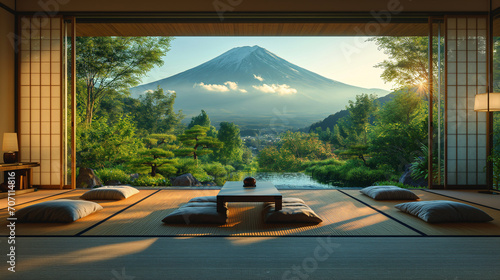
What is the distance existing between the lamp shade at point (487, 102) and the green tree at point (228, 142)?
8.58m

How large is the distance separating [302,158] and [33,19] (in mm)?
9229

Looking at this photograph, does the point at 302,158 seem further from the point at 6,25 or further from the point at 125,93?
the point at 6,25

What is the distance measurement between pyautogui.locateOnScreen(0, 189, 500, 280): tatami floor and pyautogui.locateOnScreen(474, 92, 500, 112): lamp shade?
1876 mm

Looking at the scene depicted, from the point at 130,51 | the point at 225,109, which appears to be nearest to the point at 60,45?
the point at 130,51

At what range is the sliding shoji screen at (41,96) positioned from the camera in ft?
16.0

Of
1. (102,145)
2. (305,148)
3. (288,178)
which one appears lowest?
(288,178)

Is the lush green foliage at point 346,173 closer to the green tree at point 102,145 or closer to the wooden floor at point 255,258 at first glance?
the green tree at point 102,145

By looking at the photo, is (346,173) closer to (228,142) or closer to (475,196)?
(228,142)

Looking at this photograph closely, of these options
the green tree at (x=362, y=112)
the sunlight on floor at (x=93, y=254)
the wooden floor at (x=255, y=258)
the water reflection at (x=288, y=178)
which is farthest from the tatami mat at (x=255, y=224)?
the green tree at (x=362, y=112)

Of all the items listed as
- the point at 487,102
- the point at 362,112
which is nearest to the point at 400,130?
the point at 362,112

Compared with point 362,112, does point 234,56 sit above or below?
above

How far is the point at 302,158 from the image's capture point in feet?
39.3

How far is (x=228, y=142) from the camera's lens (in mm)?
12227

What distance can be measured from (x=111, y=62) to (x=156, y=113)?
11.1 ft
